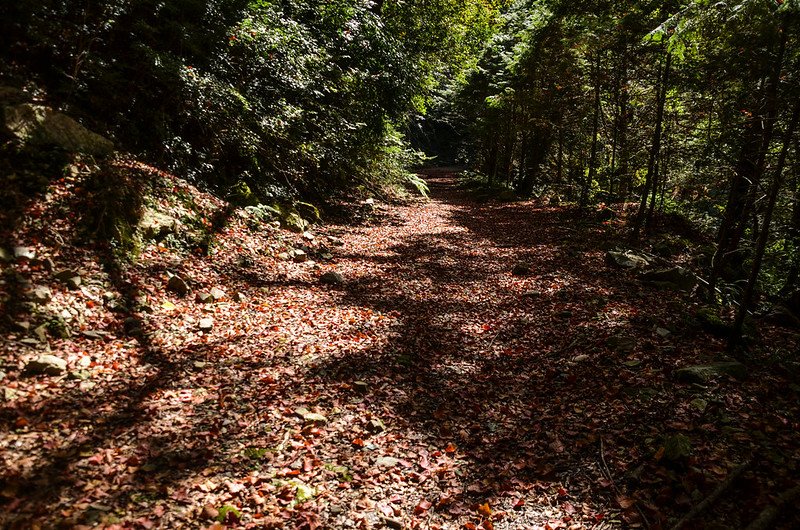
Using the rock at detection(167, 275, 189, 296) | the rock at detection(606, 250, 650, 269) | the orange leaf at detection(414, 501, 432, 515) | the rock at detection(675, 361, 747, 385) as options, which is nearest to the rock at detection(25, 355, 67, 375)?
the rock at detection(167, 275, 189, 296)

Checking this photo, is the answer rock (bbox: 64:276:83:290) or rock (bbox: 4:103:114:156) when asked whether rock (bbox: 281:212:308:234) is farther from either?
rock (bbox: 64:276:83:290)

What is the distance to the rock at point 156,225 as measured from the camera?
21.1 feet

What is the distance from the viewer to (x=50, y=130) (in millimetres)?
5859

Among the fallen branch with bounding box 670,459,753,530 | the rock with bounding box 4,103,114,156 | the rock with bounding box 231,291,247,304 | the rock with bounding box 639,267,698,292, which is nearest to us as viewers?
the fallen branch with bounding box 670,459,753,530

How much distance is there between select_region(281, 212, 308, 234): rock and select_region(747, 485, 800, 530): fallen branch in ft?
31.4

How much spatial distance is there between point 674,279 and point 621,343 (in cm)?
344

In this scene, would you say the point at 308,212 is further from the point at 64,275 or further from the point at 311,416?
the point at 311,416

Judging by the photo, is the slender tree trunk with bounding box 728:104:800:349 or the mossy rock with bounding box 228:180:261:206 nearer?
the slender tree trunk with bounding box 728:104:800:349

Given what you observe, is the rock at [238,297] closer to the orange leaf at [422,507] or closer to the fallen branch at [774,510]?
the orange leaf at [422,507]

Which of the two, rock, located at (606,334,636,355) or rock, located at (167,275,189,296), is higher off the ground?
rock, located at (167,275,189,296)

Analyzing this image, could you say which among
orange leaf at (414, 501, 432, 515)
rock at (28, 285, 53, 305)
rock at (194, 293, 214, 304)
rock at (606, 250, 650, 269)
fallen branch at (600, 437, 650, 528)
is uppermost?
rock at (28, 285, 53, 305)

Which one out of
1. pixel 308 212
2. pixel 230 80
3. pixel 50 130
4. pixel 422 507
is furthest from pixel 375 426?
pixel 230 80

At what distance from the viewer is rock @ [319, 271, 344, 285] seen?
8.57 metres

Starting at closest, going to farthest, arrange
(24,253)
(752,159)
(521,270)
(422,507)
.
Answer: (422,507) < (24,253) < (752,159) < (521,270)
